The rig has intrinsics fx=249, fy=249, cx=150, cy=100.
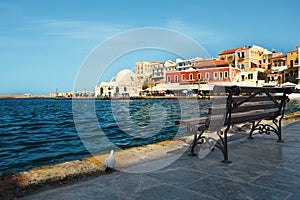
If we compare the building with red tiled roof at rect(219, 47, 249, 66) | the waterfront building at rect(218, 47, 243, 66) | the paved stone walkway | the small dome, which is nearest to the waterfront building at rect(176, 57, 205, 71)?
the waterfront building at rect(218, 47, 243, 66)

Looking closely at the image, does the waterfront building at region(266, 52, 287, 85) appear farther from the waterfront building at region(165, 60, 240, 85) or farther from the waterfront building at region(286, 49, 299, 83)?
the waterfront building at region(165, 60, 240, 85)

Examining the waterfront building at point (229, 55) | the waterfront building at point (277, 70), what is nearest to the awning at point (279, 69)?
the waterfront building at point (277, 70)

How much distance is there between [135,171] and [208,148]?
56.2 inches

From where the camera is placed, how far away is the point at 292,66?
48688 mm

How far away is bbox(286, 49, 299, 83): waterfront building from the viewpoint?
Result: 4766 cm

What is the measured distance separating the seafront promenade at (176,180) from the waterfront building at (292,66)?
51.2 metres

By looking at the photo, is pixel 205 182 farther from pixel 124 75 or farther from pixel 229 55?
pixel 229 55

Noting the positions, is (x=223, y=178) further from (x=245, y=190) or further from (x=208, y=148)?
(x=208, y=148)

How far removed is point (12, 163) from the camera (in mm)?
5656

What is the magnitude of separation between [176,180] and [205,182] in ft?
0.99

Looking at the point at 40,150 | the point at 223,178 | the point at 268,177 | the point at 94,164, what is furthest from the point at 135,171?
the point at 40,150

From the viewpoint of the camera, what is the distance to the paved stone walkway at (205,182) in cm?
225

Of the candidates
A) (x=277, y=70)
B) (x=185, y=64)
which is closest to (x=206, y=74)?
(x=277, y=70)

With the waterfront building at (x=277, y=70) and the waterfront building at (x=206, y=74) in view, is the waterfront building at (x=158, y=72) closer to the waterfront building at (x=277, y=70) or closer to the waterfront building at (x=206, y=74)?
the waterfront building at (x=206, y=74)
